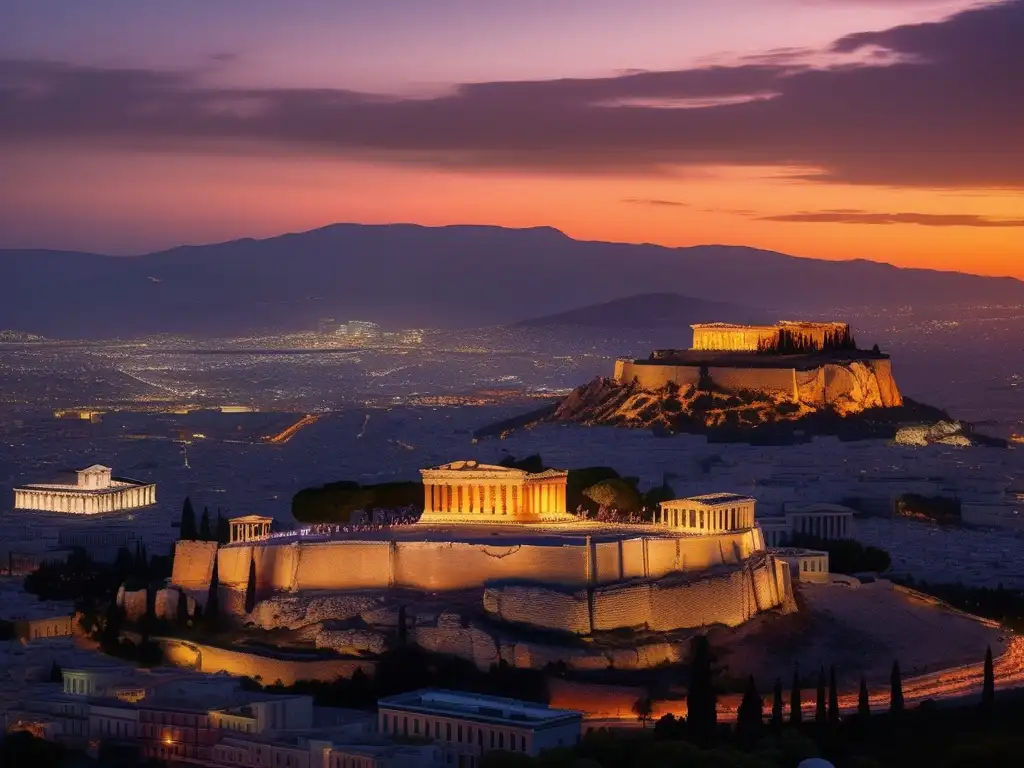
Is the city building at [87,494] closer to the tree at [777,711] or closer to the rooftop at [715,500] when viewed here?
the rooftop at [715,500]

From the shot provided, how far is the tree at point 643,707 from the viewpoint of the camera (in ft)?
223

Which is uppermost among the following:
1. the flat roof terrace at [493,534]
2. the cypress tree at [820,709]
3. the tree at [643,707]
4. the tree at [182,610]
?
the flat roof terrace at [493,534]

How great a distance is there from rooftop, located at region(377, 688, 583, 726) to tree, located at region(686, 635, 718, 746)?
2424 millimetres

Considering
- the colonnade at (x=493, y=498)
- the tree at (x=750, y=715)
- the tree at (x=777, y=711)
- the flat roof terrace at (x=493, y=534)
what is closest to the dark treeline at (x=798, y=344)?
the colonnade at (x=493, y=498)

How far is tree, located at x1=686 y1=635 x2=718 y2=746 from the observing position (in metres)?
63.4

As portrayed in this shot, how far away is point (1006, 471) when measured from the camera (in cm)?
11944

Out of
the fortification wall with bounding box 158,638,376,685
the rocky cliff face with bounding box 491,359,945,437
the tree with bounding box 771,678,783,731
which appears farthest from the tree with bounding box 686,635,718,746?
the rocky cliff face with bounding box 491,359,945,437

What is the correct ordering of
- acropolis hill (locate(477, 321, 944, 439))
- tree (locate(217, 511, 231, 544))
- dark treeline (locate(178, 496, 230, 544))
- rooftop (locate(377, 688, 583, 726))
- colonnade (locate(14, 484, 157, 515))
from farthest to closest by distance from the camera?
acropolis hill (locate(477, 321, 944, 439))
colonnade (locate(14, 484, 157, 515))
tree (locate(217, 511, 231, 544))
dark treeline (locate(178, 496, 230, 544))
rooftop (locate(377, 688, 583, 726))

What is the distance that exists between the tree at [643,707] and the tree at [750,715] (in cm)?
274

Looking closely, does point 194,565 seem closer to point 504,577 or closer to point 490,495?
point 490,495

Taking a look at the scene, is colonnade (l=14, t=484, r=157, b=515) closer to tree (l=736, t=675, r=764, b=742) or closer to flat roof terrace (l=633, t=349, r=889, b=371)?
flat roof terrace (l=633, t=349, r=889, b=371)

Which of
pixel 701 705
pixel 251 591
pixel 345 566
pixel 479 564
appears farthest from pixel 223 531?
pixel 701 705

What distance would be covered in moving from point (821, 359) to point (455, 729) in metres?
70.0

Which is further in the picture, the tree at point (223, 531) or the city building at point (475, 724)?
the tree at point (223, 531)
